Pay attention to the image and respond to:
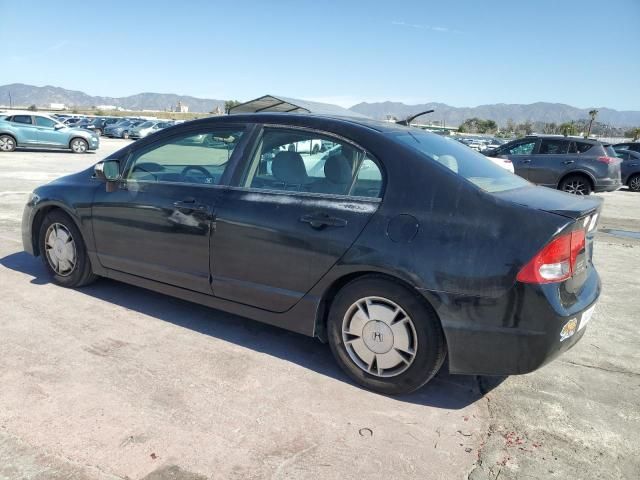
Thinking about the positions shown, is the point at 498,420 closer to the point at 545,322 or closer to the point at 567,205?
the point at 545,322

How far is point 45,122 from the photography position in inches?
822

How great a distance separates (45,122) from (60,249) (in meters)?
19.1

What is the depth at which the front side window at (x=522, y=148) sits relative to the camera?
13422 millimetres

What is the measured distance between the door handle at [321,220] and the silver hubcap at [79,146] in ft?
69.8

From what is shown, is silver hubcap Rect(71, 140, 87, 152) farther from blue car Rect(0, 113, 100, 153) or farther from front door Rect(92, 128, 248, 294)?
front door Rect(92, 128, 248, 294)

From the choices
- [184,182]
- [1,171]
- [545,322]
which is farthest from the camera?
[1,171]

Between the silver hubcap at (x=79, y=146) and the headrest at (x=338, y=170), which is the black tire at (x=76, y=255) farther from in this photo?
the silver hubcap at (x=79, y=146)

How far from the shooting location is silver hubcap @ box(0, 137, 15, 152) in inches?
785

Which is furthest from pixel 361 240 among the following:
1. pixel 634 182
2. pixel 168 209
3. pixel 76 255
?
pixel 634 182

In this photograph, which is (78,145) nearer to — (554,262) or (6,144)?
(6,144)

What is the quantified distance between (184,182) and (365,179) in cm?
148

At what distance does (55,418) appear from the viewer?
2.72 metres

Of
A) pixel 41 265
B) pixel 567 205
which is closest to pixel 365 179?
pixel 567 205

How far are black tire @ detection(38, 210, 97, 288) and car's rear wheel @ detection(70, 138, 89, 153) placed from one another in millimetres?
18825
